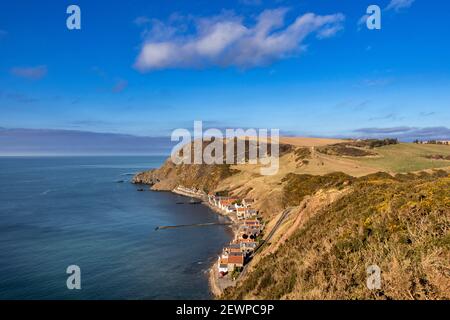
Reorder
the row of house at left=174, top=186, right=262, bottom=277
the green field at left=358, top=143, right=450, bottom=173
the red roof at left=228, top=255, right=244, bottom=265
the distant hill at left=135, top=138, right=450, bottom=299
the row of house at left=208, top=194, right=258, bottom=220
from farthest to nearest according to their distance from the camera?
the green field at left=358, top=143, right=450, bottom=173 → the row of house at left=208, top=194, right=258, bottom=220 → the red roof at left=228, top=255, right=244, bottom=265 → the row of house at left=174, top=186, right=262, bottom=277 → the distant hill at left=135, top=138, right=450, bottom=299

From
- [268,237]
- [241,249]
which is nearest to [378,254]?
[241,249]

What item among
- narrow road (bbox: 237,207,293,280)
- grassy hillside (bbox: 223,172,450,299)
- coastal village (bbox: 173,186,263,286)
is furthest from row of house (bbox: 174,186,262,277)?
grassy hillside (bbox: 223,172,450,299)

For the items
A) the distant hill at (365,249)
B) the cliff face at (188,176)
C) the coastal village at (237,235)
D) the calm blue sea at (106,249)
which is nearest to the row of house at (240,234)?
the coastal village at (237,235)

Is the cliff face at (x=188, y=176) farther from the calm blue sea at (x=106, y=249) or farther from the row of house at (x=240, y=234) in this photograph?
the calm blue sea at (x=106, y=249)

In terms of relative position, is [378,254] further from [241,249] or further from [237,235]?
[237,235]

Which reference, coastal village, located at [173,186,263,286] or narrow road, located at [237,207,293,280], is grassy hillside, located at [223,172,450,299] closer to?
narrow road, located at [237,207,293,280]
